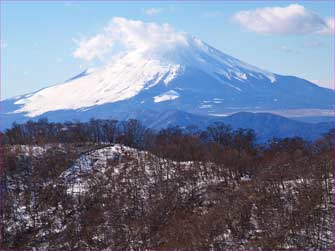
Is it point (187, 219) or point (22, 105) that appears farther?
point (22, 105)

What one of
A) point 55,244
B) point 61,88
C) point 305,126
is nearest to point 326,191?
point 55,244

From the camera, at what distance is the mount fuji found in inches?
6501

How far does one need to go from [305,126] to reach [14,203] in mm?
107114

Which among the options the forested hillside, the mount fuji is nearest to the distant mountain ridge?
the mount fuji

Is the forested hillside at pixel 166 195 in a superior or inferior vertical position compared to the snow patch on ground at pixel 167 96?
inferior

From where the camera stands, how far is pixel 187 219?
24.8 meters

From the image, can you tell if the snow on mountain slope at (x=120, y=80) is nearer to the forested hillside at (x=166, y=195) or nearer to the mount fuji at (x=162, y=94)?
the mount fuji at (x=162, y=94)

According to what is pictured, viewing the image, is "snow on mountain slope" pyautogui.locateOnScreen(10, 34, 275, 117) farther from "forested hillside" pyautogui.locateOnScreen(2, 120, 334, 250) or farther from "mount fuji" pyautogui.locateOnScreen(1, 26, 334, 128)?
"forested hillside" pyautogui.locateOnScreen(2, 120, 334, 250)

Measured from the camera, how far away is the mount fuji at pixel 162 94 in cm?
16512

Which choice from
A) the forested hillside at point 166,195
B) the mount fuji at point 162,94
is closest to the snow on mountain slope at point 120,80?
the mount fuji at point 162,94

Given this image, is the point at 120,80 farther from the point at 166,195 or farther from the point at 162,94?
the point at 166,195

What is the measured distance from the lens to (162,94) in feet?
580

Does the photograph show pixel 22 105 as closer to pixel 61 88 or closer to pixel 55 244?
pixel 61 88

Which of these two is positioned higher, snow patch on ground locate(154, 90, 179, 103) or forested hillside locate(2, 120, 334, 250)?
snow patch on ground locate(154, 90, 179, 103)
